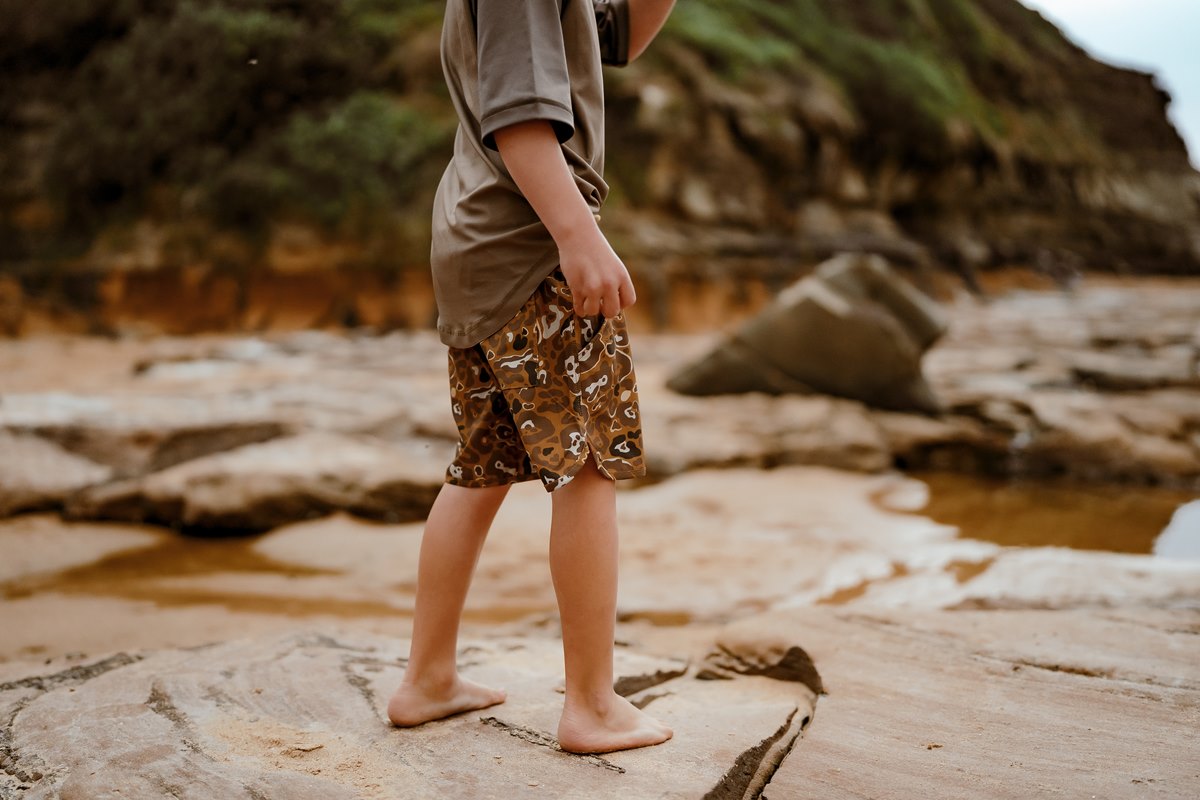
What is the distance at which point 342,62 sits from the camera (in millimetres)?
9414

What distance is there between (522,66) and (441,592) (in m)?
0.83

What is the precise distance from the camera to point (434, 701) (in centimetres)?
156

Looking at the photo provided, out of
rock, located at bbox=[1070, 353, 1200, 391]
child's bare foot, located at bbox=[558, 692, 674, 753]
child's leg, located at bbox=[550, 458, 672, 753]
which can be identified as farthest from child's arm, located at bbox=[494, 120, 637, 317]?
rock, located at bbox=[1070, 353, 1200, 391]

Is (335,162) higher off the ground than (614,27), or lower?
higher

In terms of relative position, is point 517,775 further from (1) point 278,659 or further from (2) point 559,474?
(1) point 278,659

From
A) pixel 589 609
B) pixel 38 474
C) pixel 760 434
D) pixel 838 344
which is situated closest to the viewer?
pixel 589 609

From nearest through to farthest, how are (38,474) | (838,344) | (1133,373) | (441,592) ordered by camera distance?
(441,592)
(38,474)
(838,344)
(1133,373)

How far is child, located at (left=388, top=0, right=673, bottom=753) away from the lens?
53.3 inches

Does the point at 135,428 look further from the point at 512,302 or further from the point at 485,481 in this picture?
the point at 512,302

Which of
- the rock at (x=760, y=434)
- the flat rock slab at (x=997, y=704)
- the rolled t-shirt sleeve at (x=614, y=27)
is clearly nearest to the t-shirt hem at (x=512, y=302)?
the rolled t-shirt sleeve at (x=614, y=27)

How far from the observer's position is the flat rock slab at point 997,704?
132cm

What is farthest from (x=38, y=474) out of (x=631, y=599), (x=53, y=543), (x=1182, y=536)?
(x=1182, y=536)

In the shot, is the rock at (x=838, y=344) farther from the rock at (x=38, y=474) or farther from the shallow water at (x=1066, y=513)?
the rock at (x=38, y=474)

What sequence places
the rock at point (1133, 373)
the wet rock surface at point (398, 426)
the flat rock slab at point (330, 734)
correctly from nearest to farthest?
1. the flat rock slab at point (330, 734)
2. the wet rock surface at point (398, 426)
3. the rock at point (1133, 373)
